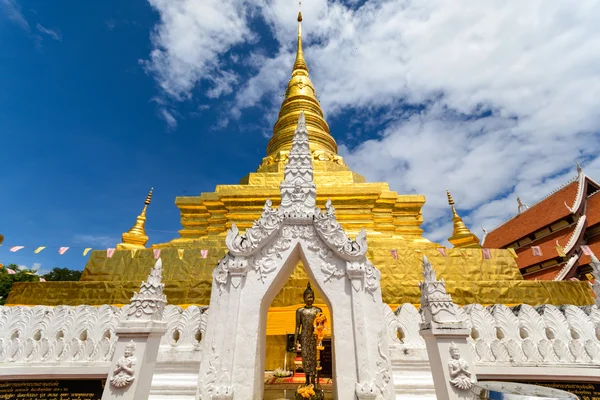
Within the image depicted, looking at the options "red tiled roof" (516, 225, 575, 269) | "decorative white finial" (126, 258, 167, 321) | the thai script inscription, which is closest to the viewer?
"decorative white finial" (126, 258, 167, 321)

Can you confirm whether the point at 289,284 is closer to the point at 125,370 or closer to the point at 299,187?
the point at 299,187

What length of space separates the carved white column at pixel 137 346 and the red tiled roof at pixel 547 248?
1908cm

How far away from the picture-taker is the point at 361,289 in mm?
3424

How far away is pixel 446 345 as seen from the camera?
3.06 meters

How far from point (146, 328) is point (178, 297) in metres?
5.10

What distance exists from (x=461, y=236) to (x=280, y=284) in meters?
13.0

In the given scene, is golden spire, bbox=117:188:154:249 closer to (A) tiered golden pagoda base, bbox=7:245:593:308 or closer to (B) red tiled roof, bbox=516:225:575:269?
(A) tiered golden pagoda base, bbox=7:245:593:308

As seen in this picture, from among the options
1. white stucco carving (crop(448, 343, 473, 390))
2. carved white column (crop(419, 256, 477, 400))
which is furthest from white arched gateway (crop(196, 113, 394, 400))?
white stucco carving (crop(448, 343, 473, 390))

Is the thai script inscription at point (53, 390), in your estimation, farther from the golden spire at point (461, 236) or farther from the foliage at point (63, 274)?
the foliage at point (63, 274)

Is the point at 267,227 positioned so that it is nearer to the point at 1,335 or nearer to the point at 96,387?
the point at 96,387

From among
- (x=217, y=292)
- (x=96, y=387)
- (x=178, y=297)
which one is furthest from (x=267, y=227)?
(x=178, y=297)

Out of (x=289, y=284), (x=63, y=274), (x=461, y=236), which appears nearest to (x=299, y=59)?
(x=461, y=236)

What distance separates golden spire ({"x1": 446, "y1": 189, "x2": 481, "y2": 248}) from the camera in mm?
13677

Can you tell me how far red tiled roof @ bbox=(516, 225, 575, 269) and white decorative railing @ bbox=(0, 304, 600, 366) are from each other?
1398 centimetres
